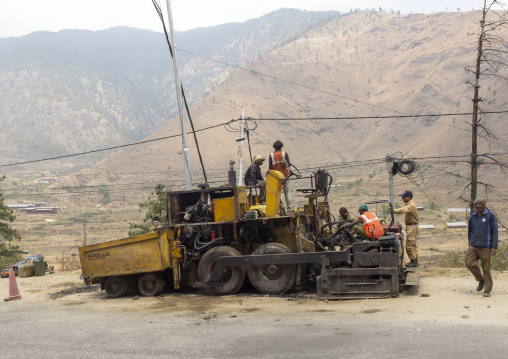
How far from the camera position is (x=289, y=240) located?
40.2ft

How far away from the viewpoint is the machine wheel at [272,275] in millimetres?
11727

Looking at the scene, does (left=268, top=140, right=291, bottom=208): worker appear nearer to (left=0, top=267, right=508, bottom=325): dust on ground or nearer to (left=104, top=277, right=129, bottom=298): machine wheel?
(left=0, top=267, right=508, bottom=325): dust on ground

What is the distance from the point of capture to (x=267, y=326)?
349 inches

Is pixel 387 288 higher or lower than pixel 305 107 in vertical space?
lower

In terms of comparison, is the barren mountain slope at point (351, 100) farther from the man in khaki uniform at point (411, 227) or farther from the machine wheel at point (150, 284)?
the machine wheel at point (150, 284)

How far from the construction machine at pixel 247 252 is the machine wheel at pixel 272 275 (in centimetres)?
2

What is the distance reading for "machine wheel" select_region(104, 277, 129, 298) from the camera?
43.1 ft

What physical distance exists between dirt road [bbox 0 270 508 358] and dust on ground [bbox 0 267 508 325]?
0.06ft

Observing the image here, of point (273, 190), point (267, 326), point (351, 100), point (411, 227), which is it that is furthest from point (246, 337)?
point (351, 100)

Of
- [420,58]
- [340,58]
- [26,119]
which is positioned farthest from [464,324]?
[26,119]

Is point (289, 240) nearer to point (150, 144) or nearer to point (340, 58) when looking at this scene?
point (150, 144)

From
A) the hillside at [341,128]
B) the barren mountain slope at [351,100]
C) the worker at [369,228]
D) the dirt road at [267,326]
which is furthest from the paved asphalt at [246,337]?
the barren mountain slope at [351,100]

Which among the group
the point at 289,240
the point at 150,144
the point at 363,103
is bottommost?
the point at 289,240

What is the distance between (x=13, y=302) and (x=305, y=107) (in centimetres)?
9300
